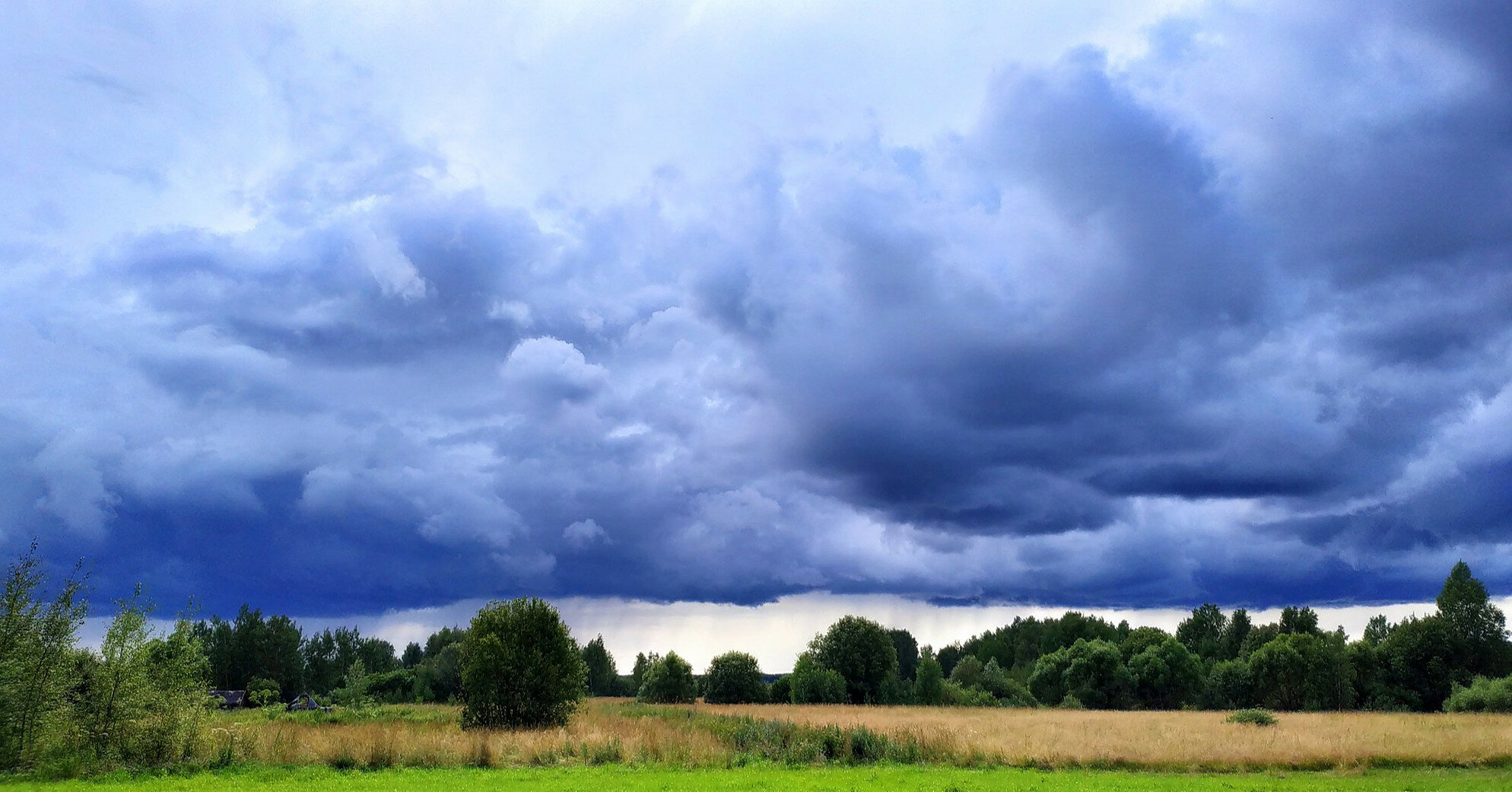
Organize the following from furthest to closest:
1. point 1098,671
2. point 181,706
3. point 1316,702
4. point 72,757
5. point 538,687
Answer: point 1098,671 → point 1316,702 → point 538,687 → point 181,706 → point 72,757

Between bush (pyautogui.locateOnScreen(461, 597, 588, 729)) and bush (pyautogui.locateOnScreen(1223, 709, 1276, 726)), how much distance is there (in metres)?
36.8

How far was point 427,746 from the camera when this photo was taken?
31891 mm

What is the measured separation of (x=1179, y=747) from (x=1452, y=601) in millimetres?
67397

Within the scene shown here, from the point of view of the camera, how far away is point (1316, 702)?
82250mm

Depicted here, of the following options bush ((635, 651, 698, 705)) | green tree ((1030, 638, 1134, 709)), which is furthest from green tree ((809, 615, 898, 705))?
green tree ((1030, 638, 1134, 709))

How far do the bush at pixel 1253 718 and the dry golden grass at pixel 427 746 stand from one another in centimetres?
3264

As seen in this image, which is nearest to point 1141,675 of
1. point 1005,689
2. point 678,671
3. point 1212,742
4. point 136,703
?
point 1005,689

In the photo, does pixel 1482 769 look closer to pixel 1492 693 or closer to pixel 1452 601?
pixel 1492 693

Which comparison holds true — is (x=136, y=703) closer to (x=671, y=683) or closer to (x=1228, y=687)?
(x=671, y=683)

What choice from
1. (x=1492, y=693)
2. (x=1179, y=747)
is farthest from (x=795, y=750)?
(x=1492, y=693)

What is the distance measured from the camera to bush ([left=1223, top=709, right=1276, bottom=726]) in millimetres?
50031

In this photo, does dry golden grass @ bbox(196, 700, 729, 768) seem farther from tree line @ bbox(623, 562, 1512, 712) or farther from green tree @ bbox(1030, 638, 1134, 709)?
green tree @ bbox(1030, 638, 1134, 709)

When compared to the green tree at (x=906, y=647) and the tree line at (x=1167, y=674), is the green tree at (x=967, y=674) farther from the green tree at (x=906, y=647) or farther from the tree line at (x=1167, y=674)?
the green tree at (x=906, y=647)

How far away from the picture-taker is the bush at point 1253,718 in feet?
164
